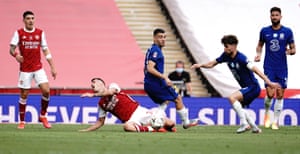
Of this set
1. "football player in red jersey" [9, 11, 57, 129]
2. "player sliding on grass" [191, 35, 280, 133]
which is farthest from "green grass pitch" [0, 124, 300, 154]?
"football player in red jersey" [9, 11, 57, 129]

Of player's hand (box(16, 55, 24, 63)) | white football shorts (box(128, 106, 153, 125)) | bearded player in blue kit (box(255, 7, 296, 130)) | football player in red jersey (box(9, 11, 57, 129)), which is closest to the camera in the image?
white football shorts (box(128, 106, 153, 125))

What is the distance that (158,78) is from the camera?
19.2 metres

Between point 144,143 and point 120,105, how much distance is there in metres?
3.38

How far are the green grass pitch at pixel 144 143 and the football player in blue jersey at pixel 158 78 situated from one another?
1709 millimetres

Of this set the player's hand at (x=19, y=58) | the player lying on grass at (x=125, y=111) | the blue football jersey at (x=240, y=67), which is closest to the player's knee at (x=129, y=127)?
the player lying on grass at (x=125, y=111)

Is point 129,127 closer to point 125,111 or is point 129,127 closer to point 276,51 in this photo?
point 125,111

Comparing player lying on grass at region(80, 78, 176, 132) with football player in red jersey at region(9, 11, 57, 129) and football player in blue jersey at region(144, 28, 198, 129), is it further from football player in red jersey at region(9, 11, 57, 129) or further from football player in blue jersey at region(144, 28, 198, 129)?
football player in red jersey at region(9, 11, 57, 129)

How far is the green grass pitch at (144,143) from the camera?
1350cm

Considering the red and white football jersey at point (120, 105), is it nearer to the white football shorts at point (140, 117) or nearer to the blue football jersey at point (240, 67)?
the white football shorts at point (140, 117)

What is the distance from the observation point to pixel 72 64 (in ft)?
91.4

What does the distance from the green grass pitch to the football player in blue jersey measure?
171 centimetres

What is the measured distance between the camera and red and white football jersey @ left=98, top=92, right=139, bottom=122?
59.4 feet

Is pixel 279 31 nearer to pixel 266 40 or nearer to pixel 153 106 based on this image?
pixel 266 40

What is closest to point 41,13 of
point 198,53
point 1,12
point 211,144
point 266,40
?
point 1,12
